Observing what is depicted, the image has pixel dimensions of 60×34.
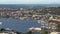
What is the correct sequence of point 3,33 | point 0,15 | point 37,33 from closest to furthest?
point 3,33
point 37,33
point 0,15

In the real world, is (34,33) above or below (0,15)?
below

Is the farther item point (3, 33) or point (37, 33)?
point (37, 33)

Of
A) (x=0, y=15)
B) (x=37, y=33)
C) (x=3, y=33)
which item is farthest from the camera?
(x=0, y=15)

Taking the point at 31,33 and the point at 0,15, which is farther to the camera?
the point at 0,15

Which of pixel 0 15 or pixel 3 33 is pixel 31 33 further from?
pixel 0 15

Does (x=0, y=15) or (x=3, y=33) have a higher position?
(x=0, y=15)

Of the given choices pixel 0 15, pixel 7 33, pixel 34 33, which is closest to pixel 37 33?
pixel 34 33

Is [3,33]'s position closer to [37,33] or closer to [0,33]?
[0,33]

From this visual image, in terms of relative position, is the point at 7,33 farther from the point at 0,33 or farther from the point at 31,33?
the point at 31,33
